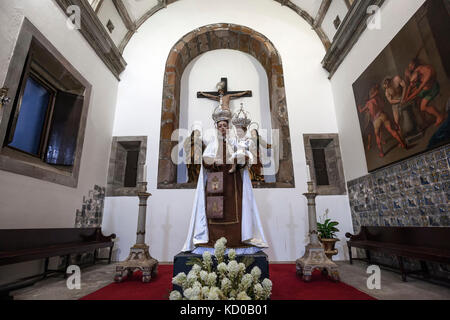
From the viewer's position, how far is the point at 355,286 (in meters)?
3.12

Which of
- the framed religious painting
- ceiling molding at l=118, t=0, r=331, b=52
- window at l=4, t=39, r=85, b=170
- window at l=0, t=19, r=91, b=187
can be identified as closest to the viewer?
the framed religious painting

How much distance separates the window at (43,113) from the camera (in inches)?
135

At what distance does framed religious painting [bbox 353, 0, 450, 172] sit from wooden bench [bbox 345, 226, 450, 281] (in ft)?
3.74

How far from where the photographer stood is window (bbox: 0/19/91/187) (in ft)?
11.3

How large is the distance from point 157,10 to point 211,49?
6.48 feet

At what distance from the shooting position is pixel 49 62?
432 centimetres

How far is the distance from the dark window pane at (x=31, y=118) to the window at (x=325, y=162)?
5.85m

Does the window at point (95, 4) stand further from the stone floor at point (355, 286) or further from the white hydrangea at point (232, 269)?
the white hydrangea at point (232, 269)

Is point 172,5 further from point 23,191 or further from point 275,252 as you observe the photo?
point 275,252

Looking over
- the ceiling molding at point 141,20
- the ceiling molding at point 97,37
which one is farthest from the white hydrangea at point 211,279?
the ceiling molding at point 141,20

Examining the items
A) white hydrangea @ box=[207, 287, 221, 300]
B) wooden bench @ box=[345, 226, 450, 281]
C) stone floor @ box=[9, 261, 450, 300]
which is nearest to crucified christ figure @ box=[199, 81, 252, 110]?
wooden bench @ box=[345, 226, 450, 281]

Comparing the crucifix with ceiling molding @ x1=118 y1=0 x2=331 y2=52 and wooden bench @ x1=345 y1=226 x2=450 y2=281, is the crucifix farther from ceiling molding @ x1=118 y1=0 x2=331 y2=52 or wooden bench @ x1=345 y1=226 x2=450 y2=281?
wooden bench @ x1=345 y1=226 x2=450 y2=281

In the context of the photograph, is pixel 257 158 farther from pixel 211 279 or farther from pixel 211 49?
pixel 211 279
